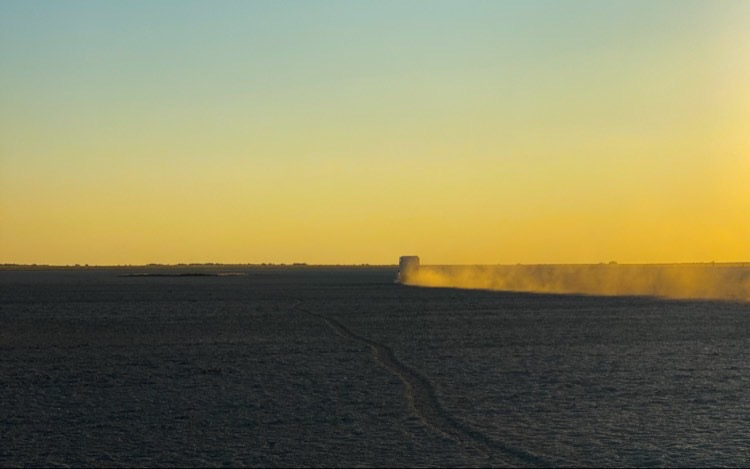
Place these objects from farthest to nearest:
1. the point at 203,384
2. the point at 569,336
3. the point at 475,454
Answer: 1. the point at 569,336
2. the point at 203,384
3. the point at 475,454

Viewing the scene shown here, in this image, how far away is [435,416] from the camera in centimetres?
1257

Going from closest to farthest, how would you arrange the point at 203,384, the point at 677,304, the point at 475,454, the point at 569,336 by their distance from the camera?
the point at 475,454, the point at 203,384, the point at 569,336, the point at 677,304

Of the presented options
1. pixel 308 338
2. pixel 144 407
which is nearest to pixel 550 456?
pixel 144 407

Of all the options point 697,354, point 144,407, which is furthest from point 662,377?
point 144,407

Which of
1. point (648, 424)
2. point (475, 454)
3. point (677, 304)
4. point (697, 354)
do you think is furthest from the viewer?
point (677, 304)

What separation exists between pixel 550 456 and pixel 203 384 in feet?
27.3

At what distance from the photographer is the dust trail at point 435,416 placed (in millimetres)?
10117

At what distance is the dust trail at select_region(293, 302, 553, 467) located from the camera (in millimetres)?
10117

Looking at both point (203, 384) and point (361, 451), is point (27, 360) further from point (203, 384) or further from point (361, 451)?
point (361, 451)

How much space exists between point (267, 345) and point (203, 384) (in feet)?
26.4

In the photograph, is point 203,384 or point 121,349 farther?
point 121,349

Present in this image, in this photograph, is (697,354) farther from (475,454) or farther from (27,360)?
(27,360)

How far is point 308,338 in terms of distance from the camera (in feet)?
87.4

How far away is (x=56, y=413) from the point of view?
13336mm
